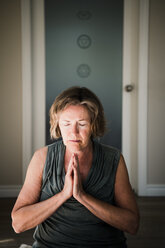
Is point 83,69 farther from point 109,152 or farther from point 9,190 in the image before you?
point 109,152

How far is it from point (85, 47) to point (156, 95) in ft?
3.11

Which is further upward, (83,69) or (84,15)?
(84,15)

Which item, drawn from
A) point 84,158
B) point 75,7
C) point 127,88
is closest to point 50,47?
point 75,7

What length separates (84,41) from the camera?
3244 millimetres

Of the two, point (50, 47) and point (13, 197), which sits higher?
point (50, 47)

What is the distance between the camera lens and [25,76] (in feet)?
10.4

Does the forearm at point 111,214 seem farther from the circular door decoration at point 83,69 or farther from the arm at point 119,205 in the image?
the circular door decoration at point 83,69

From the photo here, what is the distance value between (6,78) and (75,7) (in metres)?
1.08

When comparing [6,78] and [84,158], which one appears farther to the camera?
[6,78]

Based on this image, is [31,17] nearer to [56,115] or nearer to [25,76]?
[25,76]

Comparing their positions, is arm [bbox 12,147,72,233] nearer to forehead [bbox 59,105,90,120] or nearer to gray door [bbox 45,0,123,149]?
forehead [bbox 59,105,90,120]

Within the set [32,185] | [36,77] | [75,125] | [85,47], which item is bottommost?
[32,185]

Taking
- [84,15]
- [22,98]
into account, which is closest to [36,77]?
[22,98]

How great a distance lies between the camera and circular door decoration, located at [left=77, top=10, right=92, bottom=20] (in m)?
3.20
